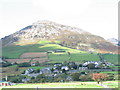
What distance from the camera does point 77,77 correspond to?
45.2m

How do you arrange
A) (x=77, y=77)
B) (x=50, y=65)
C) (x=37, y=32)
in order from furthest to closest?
(x=37, y=32)
(x=50, y=65)
(x=77, y=77)

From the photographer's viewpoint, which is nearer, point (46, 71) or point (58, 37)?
point (46, 71)

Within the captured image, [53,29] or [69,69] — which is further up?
[53,29]

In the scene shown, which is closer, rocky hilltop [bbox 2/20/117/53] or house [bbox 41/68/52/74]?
house [bbox 41/68/52/74]

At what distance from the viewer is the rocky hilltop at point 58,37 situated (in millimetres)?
122762

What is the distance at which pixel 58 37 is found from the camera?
447ft

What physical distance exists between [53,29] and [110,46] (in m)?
39.3

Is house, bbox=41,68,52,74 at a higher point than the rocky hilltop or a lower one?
lower

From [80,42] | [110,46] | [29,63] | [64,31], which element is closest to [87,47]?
[80,42]

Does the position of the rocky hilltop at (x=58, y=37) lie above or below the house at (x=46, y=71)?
above

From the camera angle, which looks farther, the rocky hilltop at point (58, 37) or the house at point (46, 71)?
the rocky hilltop at point (58, 37)

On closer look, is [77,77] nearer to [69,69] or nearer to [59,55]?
[69,69]

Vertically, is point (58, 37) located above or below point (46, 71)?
above

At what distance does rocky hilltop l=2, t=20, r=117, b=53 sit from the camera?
122762 millimetres
